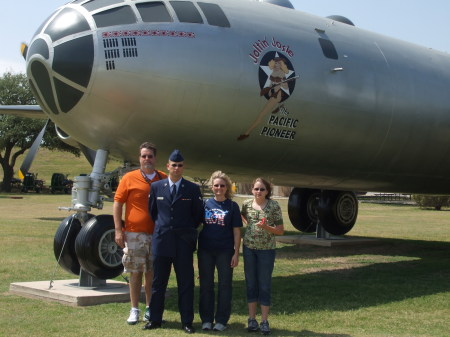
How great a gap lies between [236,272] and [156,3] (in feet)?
15.9

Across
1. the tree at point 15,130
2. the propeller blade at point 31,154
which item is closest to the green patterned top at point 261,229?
the propeller blade at point 31,154

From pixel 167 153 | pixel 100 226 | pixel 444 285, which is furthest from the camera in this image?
pixel 444 285

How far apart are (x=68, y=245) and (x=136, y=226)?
5.38 ft

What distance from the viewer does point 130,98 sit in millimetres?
7824

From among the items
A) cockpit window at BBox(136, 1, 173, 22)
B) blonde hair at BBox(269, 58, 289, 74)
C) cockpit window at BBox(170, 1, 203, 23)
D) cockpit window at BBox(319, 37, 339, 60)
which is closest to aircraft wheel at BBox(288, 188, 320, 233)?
cockpit window at BBox(319, 37, 339, 60)

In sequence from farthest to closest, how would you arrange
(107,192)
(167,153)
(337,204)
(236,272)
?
(337,204) → (236,272) → (167,153) → (107,192)

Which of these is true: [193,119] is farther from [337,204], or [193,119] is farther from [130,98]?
[337,204]

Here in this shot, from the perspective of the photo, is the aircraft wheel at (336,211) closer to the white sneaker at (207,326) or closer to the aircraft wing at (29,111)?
the aircraft wing at (29,111)

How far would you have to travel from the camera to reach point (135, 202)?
22.7 feet

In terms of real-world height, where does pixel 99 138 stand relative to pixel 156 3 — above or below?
below

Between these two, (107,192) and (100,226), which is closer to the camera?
(100,226)

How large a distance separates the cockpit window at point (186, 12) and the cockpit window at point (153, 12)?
17cm

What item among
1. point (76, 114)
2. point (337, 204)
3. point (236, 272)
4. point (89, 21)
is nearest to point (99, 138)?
point (76, 114)

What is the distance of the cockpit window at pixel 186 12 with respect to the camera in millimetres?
8414
